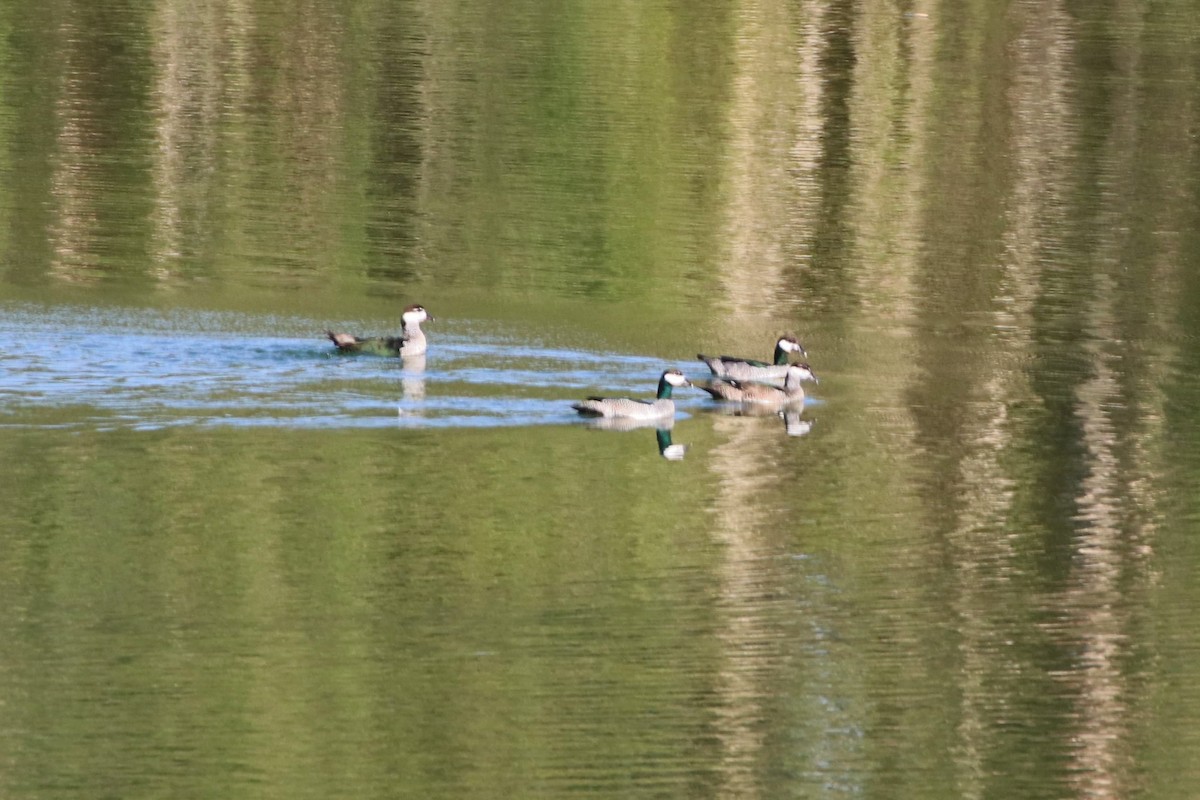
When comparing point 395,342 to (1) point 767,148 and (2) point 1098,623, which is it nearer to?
(2) point 1098,623

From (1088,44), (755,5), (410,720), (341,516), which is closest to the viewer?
(410,720)

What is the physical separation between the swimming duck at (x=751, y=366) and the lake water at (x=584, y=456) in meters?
0.29

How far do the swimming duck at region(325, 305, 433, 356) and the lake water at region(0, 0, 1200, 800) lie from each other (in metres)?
0.16

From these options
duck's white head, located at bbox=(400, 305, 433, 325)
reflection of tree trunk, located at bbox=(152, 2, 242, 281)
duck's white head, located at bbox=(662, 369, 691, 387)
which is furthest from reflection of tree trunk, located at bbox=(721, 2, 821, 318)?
reflection of tree trunk, located at bbox=(152, 2, 242, 281)

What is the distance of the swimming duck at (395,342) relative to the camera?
2023 cm

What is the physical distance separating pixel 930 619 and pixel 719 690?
1973 mm

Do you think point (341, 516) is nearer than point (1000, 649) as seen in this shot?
No

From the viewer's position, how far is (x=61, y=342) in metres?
20.4

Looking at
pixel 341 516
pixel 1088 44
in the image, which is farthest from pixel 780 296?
pixel 1088 44

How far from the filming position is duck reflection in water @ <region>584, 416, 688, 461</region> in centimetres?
1820

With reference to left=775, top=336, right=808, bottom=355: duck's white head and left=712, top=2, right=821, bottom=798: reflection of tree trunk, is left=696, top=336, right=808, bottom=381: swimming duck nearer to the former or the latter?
left=775, top=336, right=808, bottom=355: duck's white head

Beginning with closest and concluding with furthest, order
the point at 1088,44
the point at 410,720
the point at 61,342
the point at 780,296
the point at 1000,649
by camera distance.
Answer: the point at 410,720
the point at 1000,649
the point at 61,342
the point at 780,296
the point at 1088,44

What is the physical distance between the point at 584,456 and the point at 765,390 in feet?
8.64

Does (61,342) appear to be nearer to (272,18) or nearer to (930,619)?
(930,619)
